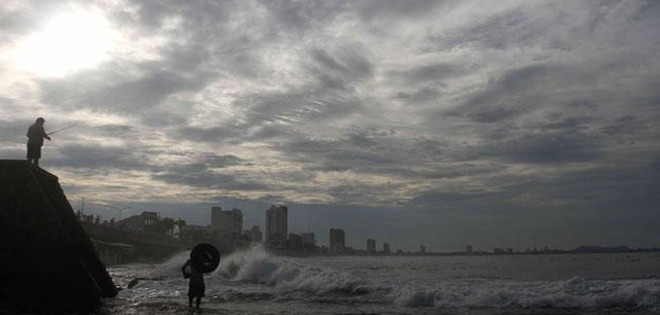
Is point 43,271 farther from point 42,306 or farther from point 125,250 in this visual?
point 125,250

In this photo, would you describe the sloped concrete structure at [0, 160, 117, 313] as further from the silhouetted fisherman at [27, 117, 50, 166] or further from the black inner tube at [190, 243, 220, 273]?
the silhouetted fisherman at [27, 117, 50, 166]

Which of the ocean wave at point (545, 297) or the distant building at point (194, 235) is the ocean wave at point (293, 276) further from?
the distant building at point (194, 235)

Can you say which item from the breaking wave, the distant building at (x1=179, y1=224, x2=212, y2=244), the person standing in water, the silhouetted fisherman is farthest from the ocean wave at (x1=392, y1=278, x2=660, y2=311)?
the distant building at (x1=179, y1=224, x2=212, y2=244)

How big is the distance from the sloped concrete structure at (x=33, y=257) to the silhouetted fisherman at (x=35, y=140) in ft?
10.2

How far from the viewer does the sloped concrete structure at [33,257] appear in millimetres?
12367

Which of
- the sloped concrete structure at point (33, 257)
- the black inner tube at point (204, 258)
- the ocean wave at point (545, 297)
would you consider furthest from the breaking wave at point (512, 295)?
the sloped concrete structure at point (33, 257)

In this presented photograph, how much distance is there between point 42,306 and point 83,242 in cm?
604

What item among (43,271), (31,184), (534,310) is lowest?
(534,310)

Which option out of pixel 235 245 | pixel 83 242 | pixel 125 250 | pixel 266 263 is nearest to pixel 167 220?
pixel 235 245

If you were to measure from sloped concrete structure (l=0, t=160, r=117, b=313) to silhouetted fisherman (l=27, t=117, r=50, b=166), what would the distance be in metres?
3.10

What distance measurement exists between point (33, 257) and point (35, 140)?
6.02m

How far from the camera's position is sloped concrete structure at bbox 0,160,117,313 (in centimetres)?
1237

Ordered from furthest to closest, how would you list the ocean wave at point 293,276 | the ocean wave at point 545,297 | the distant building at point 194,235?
the distant building at point 194,235, the ocean wave at point 293,276, the ocean wave at point 545,297

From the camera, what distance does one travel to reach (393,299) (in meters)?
18.8
